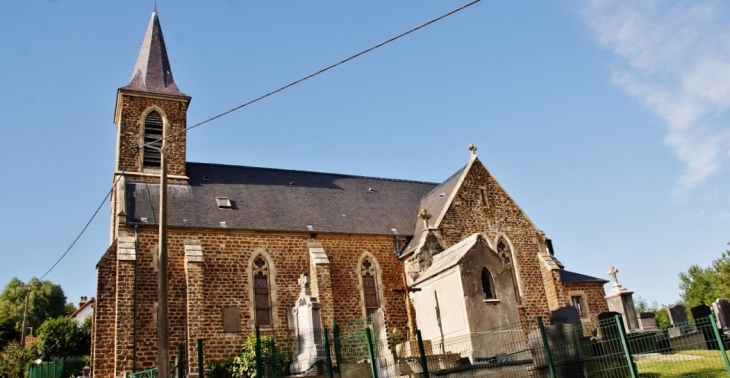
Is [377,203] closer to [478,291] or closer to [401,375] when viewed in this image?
[478,291]

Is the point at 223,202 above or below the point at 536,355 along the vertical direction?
above

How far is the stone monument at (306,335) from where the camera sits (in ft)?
53.0

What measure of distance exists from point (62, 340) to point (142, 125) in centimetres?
1542

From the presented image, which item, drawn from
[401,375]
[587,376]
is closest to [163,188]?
[401,375]

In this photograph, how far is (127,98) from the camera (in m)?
24.1

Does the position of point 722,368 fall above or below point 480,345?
below

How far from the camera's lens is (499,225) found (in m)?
23.9

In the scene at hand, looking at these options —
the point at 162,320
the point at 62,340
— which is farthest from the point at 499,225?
the point at 62,340

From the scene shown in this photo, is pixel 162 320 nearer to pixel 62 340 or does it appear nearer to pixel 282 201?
pixel 282 201

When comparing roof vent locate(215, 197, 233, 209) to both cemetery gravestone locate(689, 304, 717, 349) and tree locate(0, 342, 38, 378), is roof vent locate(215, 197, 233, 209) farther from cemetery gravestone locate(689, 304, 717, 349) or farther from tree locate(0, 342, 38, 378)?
cemetery gravestone locate(689, 304, 717, 349)

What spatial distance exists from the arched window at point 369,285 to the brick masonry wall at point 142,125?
768 centimetres

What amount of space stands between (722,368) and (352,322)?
480 inches

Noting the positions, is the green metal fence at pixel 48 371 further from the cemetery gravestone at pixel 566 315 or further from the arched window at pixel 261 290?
the cemetery gravestone at pixel 566 315

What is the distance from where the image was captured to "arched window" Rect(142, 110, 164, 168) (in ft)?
77.3
